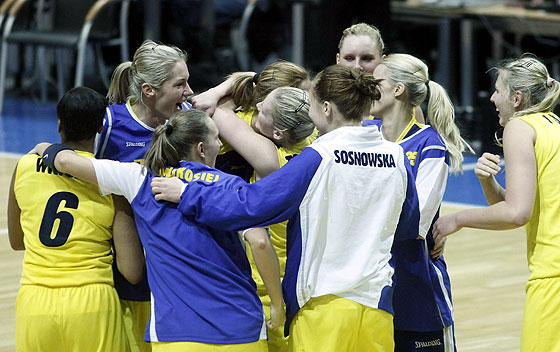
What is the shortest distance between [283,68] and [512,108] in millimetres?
823

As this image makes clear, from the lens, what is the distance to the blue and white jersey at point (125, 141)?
366 cm

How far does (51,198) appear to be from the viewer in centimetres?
335

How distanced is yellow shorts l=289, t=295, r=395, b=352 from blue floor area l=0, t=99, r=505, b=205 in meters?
5.09

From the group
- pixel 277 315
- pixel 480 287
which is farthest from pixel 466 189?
pixel 277 315

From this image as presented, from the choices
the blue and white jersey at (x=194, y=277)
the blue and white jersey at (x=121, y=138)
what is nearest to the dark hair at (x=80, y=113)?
the blue and white jersey at (x=121, y=138)

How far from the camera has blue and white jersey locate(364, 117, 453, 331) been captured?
11.7 ft

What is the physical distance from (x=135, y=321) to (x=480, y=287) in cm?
287

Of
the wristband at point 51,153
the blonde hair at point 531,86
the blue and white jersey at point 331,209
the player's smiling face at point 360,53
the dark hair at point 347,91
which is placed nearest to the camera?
the blue and white jersey at point 331,209

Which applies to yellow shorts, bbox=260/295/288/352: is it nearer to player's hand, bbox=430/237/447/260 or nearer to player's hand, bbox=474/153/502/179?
player's hand, bbox=430/237/447/260

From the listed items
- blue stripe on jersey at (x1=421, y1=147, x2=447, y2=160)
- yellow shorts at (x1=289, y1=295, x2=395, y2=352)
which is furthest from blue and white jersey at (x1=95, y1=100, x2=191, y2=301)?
blue stripe on jersey at (x1=421, y1=147, x2=447, y2=160)

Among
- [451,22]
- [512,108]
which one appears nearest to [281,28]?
[451,22]

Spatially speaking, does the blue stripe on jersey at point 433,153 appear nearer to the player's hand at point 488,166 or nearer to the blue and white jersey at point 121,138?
the player's hand at point 488,166

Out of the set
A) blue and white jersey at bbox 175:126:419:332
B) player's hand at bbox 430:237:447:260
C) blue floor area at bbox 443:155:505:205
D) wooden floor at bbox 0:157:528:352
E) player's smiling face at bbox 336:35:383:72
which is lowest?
blue floor area at bbox 443:155:505:205

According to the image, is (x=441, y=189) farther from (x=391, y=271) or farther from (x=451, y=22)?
(x=451, y=22)
